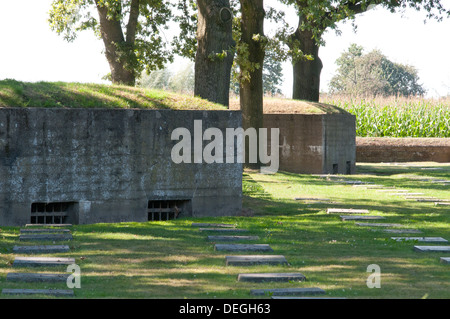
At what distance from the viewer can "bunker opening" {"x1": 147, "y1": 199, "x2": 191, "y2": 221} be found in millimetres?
11531

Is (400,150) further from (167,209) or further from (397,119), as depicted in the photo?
(167,209)

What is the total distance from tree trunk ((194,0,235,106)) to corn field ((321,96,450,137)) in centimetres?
1707

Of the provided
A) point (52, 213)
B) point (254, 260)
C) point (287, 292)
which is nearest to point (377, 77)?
point (52, 213)

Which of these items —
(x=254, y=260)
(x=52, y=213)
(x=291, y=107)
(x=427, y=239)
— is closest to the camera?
(x=254, y=260)

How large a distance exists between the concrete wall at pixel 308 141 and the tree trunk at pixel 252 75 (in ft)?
6.16

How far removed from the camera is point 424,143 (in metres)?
29.5

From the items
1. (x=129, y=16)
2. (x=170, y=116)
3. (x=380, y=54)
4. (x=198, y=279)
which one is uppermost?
(x=380, y=54)

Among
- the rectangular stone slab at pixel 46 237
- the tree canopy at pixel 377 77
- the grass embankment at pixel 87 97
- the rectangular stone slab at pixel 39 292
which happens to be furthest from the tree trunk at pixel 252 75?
the tree canopy at pixel 377 77

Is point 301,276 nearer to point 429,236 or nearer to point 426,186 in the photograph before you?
point 429,236

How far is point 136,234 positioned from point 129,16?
14235mm

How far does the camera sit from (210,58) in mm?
16094

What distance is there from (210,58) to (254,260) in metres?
9.40

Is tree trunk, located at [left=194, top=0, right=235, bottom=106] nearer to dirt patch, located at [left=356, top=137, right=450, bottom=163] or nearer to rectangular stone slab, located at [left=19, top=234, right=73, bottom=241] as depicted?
rectangular stone slab, located at [left=19, top=234, right=73, bottom=241]
